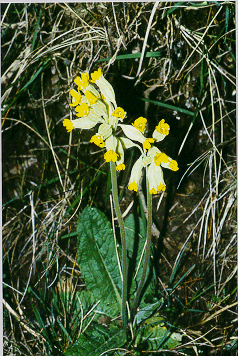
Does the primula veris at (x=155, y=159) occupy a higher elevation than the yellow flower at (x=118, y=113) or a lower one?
lower

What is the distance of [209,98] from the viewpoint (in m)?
1.98

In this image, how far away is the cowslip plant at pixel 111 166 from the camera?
1362mm

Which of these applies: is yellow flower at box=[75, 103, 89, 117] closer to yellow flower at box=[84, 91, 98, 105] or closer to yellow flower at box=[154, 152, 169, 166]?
yellow flower at box=[84, 91, 98, 105]

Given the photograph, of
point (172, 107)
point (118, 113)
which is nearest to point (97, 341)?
point (118, 113)

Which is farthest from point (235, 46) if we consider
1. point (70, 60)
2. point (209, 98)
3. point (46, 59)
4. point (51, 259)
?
point (51, 259)

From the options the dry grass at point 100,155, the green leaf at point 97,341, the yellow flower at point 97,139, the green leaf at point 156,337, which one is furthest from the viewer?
the dry grass at point 100,155

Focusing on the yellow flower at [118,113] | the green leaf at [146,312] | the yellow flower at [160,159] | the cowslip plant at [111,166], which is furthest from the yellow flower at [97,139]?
→ the green leaf at [146,312]

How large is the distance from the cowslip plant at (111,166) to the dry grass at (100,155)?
191 millimetres

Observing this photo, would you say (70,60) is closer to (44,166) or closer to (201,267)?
(44,166)

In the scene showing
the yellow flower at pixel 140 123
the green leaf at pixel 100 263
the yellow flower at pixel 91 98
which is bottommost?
the green leaf at pixel 100 263

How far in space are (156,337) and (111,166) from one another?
105 centimetres

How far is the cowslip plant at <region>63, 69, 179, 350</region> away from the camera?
1.36 meters

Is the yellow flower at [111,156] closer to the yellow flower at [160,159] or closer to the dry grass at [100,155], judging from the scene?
the yellow flower at [160,159]

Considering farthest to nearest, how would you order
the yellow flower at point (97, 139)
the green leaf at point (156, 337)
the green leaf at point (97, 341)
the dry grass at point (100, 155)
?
the dry grass at point (100, 155), the green leaf at point (156, 337), the green leaf at point (97, 341), the yellow flower at point (97, 139)
